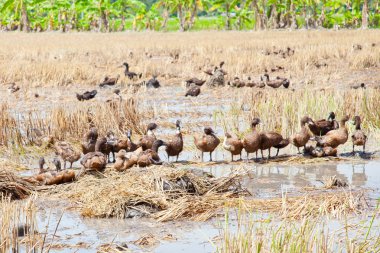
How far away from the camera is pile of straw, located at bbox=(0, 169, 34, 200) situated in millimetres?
10023

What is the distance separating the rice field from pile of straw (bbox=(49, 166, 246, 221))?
0.02 metres

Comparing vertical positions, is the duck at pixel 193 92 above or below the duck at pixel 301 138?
above

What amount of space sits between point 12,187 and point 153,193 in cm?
209

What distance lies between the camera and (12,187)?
1010 cm

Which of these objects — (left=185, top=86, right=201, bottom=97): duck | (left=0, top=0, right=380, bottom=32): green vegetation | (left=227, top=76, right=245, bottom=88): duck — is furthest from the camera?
(left=0, top=0, right=380, bottom=32): green vegetation

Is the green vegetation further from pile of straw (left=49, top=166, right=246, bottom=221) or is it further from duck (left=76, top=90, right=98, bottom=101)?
pile of straw (left=49, top=166, right=246, bottom=221)

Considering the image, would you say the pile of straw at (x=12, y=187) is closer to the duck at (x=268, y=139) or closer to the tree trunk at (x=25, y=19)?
the duck at (x=268, y=139)

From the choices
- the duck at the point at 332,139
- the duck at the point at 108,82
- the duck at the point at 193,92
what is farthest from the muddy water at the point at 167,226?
the duck at the point at 108,82

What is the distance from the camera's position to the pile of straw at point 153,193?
9023mm

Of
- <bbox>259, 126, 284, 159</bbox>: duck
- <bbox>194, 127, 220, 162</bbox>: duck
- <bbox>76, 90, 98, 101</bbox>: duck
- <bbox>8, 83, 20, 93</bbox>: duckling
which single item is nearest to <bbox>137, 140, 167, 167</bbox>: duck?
<bbox>194, 127, 220, 162</bbox>: duck

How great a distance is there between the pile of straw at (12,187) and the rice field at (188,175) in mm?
19

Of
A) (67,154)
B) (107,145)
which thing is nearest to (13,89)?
(107,145)

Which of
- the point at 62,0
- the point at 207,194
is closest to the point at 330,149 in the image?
the point at 207,194

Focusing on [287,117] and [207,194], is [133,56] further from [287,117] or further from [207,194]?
[207,194]
